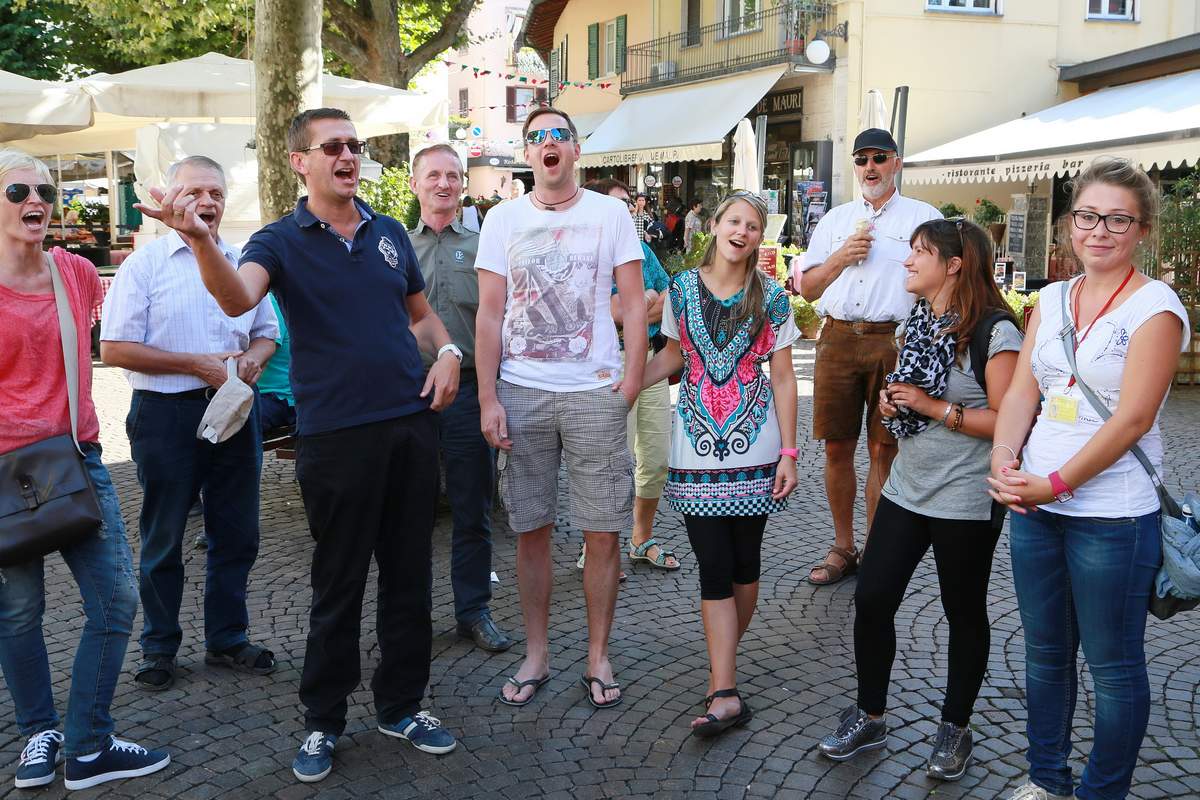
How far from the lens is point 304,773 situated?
3529mm

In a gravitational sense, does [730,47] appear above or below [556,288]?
above

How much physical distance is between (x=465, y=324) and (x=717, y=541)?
5.39 feet

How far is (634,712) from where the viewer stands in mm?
4066

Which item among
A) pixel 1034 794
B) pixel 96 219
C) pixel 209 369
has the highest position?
pixel 96 219

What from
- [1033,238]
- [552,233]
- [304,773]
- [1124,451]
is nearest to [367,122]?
[552,233]

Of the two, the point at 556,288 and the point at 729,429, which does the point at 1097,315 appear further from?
the point at 556,288

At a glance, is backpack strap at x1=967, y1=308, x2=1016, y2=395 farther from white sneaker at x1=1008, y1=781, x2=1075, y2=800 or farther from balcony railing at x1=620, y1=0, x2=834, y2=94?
balcony railing at x1=620, y1=0, x2=834, y2=94

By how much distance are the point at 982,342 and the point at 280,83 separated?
→ 23.0ft

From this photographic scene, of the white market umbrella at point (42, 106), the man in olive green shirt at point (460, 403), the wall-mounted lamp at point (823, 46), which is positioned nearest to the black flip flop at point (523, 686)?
the man in olive green shirt at point (460, 403)

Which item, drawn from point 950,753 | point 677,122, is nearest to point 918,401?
point 950,753

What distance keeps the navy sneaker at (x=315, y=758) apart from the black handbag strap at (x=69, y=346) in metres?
1.19

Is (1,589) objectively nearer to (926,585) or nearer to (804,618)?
(804,618)

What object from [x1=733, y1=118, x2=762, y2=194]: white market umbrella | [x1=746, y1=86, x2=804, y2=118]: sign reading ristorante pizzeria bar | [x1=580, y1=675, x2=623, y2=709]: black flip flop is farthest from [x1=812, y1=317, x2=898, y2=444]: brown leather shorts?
[x1=746, y1=86, x2=804, y2=118]: sign reading ristorante pizzeria bar

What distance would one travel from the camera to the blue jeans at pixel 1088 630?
299cm
